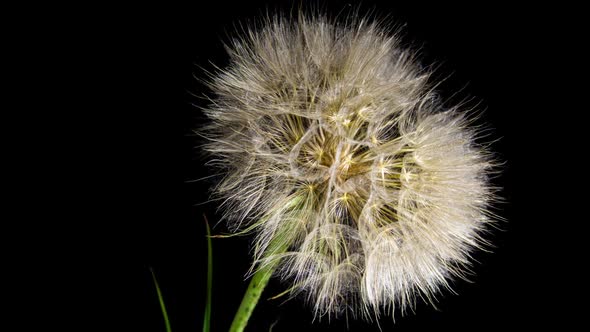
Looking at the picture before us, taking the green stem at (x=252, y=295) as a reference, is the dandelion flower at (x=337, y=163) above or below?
above

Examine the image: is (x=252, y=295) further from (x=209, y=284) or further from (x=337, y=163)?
(x=337, y=163)

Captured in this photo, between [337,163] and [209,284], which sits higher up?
[337,163]

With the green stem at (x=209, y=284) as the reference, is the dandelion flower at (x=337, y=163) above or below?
above

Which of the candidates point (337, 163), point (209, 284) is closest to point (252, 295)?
point (209, 284)

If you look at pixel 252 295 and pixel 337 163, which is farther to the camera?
pixel 252 295

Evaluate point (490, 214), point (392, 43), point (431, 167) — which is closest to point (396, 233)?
point (431, 167)
